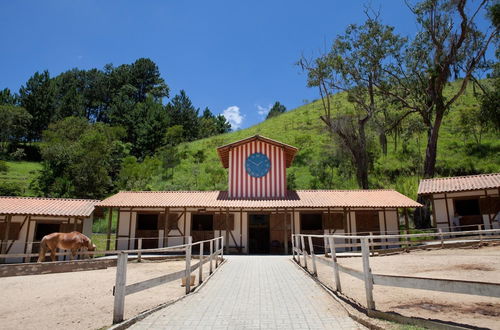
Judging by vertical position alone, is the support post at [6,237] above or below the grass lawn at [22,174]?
below

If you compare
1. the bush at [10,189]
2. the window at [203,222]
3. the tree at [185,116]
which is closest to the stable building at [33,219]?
the window at [203,222]

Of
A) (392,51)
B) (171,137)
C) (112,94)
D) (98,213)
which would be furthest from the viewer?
(112,94)

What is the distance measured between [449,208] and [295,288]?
48.4ft

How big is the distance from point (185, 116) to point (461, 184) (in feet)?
162

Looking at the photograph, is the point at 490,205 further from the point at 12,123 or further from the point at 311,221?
the point at 12,123

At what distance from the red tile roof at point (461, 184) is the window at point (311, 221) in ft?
18.2

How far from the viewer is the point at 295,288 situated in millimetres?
6617

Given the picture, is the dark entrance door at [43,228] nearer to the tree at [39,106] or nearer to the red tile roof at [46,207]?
the red tile roof at [46,207]

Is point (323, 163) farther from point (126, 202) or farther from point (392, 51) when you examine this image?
point (126, 202)

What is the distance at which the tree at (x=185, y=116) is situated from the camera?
58.7m

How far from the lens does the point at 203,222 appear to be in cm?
1866

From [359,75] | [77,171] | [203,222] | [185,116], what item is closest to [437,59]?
[359,75]

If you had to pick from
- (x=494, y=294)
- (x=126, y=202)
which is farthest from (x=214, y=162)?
(x=494, y=294)

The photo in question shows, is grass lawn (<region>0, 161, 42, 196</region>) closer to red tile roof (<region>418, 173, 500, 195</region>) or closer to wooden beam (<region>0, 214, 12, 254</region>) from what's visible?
wooden beam (<region>0, 214, 12, 254</region>)
